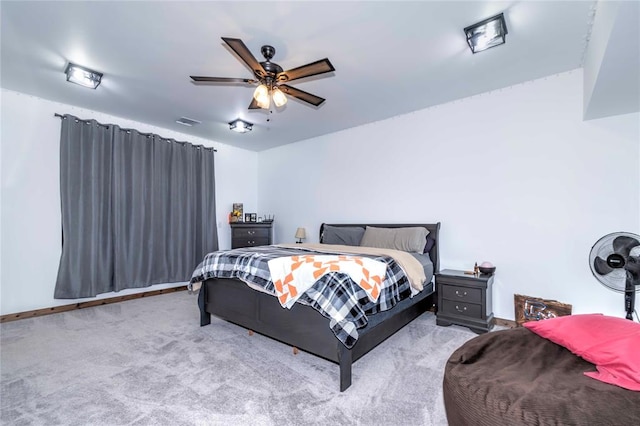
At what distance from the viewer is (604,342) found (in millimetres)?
1190

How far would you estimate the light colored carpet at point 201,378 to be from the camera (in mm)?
1780

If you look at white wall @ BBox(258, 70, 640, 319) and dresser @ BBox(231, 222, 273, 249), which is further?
dresser @ BBox(231, 222, 273, 249)

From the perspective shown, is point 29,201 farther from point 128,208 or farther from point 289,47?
point 289,47

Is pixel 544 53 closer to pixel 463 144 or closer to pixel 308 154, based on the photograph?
pixel 463 144

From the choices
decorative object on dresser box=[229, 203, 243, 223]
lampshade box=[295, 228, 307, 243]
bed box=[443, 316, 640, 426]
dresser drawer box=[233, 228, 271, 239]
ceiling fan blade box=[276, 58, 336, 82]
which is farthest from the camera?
decorative object on dresser box=[229, 203, 243, 223]

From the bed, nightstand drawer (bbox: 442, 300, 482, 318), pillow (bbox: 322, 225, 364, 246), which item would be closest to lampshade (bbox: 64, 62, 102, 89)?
pillow (bbox: 322, 225, 364, 246)

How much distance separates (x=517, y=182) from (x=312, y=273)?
2.61m

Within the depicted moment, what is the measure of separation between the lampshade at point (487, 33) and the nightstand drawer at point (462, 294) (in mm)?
2323

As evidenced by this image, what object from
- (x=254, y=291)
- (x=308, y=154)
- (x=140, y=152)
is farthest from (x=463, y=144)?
(x=140, y=152)

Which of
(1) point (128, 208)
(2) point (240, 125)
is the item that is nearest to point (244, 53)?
(2) point (240, 125)

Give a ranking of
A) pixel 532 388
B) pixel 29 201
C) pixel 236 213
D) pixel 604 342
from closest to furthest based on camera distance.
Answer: pixel 532 388
pixel 604 342
pixel 29 201
pixel 236 213

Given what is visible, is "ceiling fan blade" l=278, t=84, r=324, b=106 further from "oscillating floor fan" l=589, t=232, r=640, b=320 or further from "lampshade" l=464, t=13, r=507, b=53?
"oscillating floor fan" l=589, t=232, r=640, b=320

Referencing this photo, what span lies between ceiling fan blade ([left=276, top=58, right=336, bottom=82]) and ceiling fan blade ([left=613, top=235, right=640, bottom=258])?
8.24 feet

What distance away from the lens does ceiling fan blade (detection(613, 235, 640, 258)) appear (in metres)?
2.14
